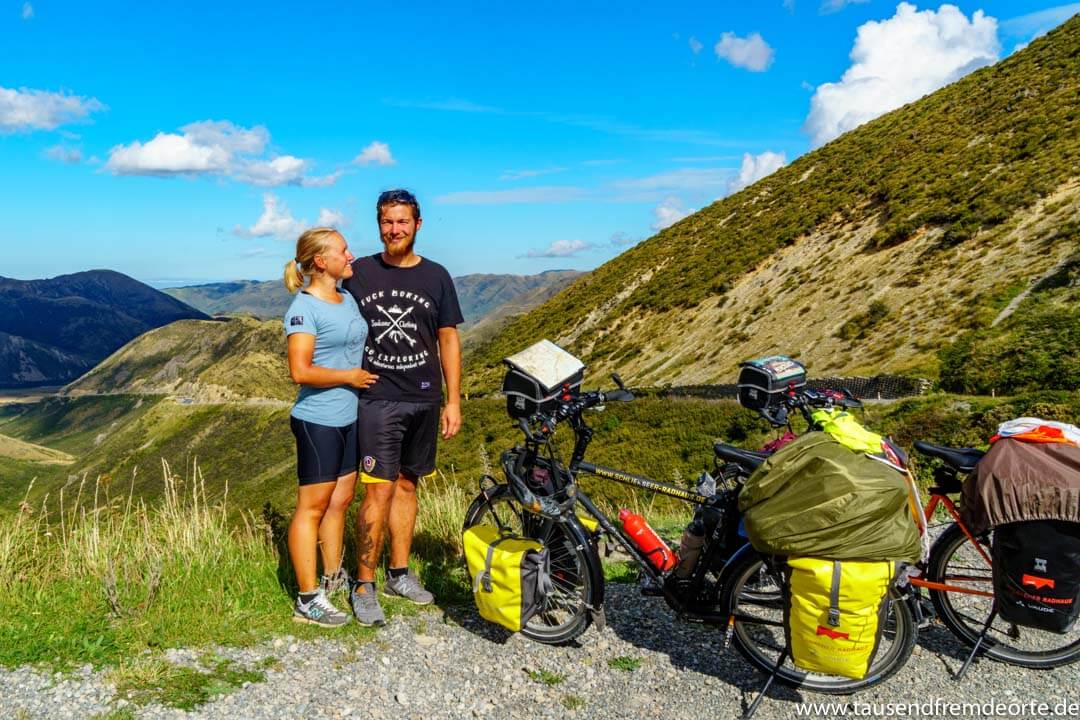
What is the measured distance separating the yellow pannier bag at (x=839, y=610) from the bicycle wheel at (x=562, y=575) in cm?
126

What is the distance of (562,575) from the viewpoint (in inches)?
183

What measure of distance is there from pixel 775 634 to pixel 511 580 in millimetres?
1723

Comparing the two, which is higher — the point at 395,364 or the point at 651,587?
the point at 395,364

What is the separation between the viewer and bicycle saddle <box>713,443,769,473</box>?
437 centimetres

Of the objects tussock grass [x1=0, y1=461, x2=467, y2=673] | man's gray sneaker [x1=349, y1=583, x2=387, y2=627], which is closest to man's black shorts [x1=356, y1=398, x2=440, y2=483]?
man's gray sneaker [x1=349, y1=583, x2=387, y2=627]

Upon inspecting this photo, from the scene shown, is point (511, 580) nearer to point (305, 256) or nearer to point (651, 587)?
point (651, 587)

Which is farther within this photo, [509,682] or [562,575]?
[562,575]

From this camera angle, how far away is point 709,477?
4.80 meters

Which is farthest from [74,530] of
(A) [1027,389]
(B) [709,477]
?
(A) [1027,389]

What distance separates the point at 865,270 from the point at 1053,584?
36.6 metres

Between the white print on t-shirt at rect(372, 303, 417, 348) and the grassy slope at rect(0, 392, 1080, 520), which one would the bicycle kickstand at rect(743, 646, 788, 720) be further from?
the white print on t-shirt at rect(372, 303, 417, 348)

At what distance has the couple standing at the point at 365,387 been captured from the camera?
14.5 feet

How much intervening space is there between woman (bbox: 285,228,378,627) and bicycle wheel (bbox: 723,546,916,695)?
8.24 ft

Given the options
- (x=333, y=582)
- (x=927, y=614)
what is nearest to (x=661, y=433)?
(x=927, y=614)
